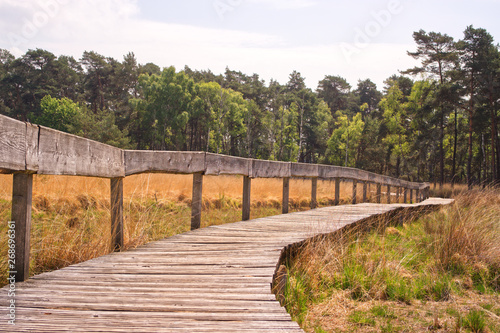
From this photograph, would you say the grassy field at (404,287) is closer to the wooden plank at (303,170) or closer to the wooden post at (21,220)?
the wooden plank at (303,170)

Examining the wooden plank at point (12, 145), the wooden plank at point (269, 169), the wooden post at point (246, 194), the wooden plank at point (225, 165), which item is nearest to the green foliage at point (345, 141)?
the wooden plank at point (269, 169)

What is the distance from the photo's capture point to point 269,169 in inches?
279

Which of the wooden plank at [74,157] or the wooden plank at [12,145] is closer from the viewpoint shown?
the wooden plank at [12,145]

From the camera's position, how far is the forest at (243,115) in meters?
A: 45.3

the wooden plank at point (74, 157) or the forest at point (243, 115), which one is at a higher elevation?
the forest at point (243, 115)

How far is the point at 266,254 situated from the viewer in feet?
13.0

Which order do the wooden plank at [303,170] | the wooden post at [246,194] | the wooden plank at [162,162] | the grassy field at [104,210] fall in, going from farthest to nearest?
1. the wooden plank at [303,170]
2. the wooden post at [246,194]
3. the wooden plank at [162,162]
4. the grassy field at [104,210]

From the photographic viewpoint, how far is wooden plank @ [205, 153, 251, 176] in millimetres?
5523

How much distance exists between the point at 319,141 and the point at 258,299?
6500 cm

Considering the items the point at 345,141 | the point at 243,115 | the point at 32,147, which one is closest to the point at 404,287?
the point at 32,147

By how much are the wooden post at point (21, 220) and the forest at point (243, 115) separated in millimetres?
38621

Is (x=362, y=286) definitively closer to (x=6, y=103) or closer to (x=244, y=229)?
(x=244, y=229)

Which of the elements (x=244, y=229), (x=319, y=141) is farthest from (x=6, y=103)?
(x=244, y=229)

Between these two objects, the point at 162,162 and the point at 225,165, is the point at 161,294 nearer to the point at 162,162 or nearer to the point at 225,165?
the point at 162,162
